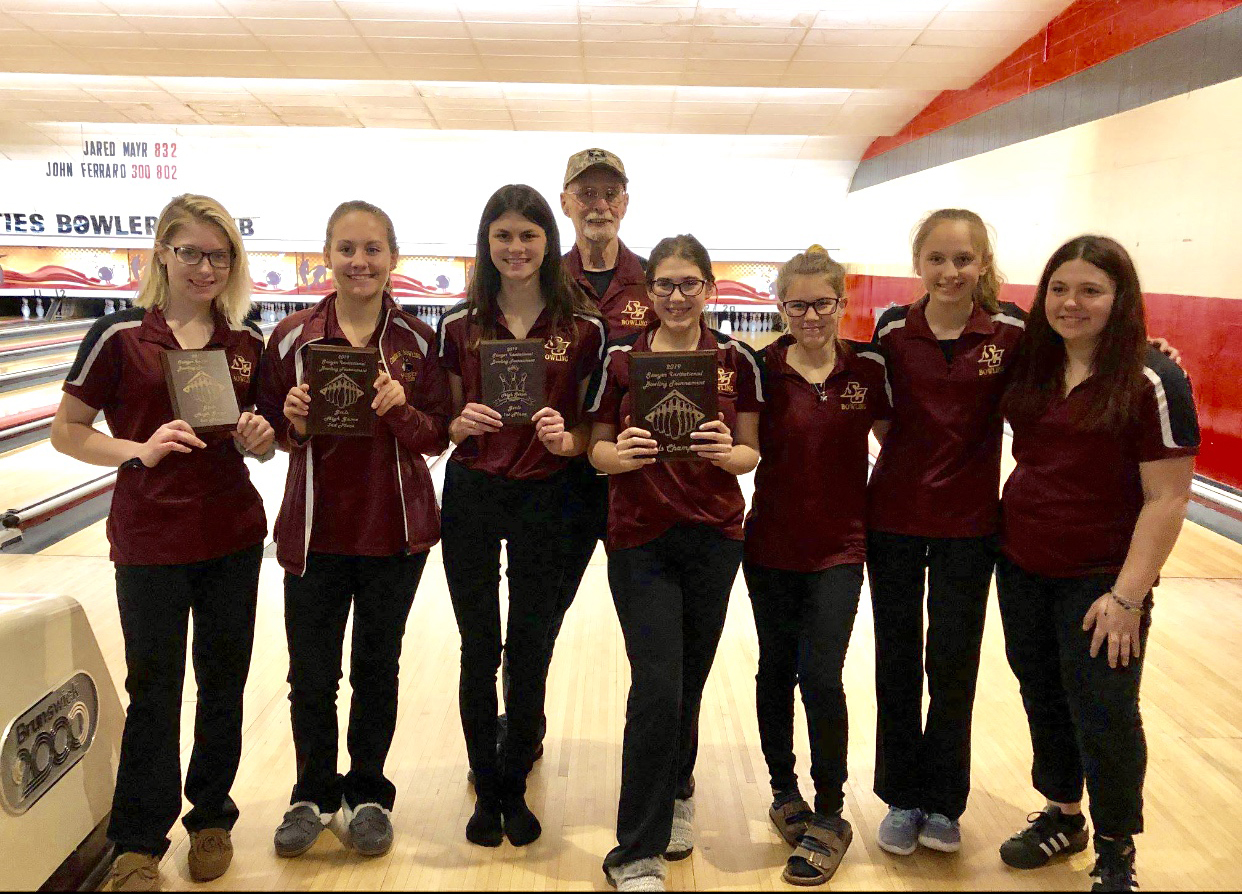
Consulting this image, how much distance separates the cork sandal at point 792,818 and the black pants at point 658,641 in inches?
12.6

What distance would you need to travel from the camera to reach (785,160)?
979cm

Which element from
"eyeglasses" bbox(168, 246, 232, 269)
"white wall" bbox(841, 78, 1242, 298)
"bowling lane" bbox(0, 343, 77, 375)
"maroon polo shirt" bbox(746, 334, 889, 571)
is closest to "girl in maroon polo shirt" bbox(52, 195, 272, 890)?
"eyeglasses" bbox(168, 246, 232, 269)

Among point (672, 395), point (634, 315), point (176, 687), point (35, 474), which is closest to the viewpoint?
point (672, 395)

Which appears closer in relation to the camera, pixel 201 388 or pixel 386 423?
pixel 201 388

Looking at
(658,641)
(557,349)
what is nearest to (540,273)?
(557,349)

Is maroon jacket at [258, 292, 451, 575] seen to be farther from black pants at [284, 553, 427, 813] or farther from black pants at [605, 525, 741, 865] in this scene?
black pants at [605, 525, 741, 865]

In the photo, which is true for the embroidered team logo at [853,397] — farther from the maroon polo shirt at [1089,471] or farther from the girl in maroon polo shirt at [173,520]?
the girl in maroon polo shirt at [173,520]

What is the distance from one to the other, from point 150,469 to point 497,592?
0.64 meters

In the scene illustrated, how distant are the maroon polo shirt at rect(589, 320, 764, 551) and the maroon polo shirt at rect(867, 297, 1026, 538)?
27cm

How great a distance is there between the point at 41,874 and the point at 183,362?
2.82ft

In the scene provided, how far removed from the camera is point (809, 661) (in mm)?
1767

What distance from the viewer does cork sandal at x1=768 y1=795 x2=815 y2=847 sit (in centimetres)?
191

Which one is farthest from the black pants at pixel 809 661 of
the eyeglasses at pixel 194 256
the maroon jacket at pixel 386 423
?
the eyeglasses at pixel 194 256

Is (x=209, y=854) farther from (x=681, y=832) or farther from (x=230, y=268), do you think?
(x=230, y=268)
